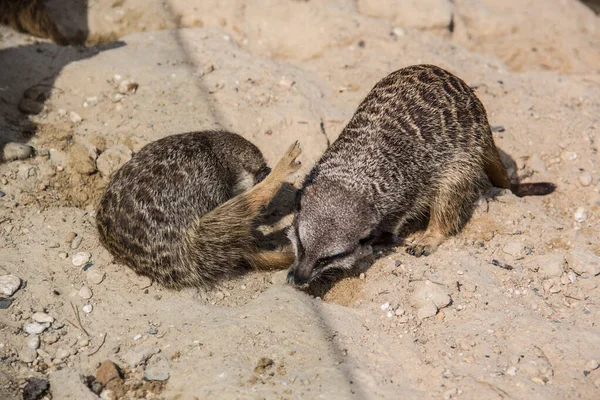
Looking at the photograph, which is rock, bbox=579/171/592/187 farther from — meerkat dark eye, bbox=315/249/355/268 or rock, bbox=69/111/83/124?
rock, bbox=69/111/83/124

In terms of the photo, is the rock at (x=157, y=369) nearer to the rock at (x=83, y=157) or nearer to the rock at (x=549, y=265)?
the rock at (x=83, y=157)

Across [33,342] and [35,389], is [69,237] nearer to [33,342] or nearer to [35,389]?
[33,342]

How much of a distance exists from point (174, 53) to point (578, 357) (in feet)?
13.3

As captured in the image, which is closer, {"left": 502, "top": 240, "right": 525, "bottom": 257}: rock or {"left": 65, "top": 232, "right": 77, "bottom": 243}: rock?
{"left": 65, "top": 232, "right": 77, "bottom": 243}: rock

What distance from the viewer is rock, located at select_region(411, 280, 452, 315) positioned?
3.44 meters

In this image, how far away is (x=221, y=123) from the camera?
4.71 m

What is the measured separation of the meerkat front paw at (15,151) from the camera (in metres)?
4.07

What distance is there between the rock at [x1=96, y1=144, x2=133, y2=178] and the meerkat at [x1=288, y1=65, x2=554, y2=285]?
1462 mm

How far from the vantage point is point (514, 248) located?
3912 mm

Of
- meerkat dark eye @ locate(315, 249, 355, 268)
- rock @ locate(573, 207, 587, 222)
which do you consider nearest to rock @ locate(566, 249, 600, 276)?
rock @ locate(573, 207, 587, 222)

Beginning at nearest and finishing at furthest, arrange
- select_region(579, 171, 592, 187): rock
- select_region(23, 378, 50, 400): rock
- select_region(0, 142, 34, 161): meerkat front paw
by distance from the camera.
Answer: select_region(23, 378, 50, 400): rock, select_region(0, 142, 34, 161): meerkat front paw, select_region(579, 171, 592, 187): rock

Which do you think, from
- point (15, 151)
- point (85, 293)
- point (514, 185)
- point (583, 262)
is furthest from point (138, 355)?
point (514, 185)

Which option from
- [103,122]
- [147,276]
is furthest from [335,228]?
[103,122]

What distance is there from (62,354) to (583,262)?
317 centimetres
